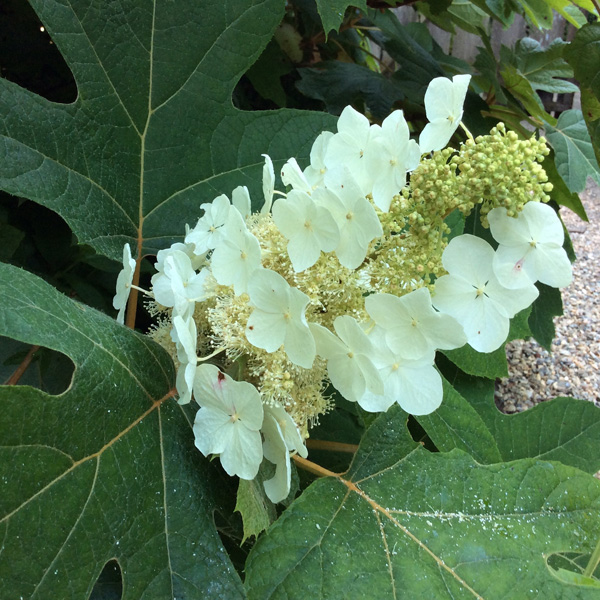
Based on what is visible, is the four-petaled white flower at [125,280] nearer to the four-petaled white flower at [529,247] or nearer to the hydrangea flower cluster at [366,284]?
the hydrangea flower cluster at [366,284]

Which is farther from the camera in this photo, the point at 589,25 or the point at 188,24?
the point at 589,25

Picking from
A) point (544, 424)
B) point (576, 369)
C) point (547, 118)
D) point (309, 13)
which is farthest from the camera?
point (576, 369)

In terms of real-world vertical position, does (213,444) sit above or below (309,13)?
below

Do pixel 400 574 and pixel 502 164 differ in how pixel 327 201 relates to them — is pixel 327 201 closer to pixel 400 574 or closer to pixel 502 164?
pixel 502 164

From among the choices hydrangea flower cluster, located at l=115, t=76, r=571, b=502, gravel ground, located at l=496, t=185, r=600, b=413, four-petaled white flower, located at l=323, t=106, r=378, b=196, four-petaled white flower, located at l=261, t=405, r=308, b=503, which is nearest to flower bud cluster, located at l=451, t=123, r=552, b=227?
hydrangea flower cluster, located at l=115, t=76, r=571, b=502

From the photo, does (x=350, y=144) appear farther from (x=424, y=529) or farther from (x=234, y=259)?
(x=424, y=529)

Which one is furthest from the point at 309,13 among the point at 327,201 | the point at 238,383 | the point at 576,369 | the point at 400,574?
the point at 576,369
